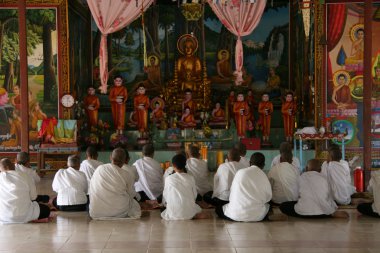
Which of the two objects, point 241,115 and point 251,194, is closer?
point 251,194

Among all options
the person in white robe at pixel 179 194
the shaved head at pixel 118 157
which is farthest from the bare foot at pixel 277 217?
the shaved head at pixel 118 157

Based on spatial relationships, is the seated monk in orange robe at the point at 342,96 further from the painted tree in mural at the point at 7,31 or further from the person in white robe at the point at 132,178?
the painted tree in mural at the point at 7,31

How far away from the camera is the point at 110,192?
868cm

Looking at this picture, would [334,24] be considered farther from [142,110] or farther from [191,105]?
[142,110]

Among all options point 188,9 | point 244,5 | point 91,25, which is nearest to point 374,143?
point 244,5

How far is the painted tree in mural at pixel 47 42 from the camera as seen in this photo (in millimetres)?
15680

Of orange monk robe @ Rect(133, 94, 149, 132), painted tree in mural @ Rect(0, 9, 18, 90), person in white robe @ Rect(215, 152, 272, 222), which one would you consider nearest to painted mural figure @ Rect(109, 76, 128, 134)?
orange monk robe @ Rect(133, 94, 149, 132)

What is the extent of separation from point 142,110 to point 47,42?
348 centimetres

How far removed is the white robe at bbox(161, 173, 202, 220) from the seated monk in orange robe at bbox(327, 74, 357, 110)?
7.96 meters

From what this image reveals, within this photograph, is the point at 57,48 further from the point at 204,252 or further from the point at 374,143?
the point at 204,252

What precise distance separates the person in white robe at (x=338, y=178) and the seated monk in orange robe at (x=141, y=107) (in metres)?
8.80

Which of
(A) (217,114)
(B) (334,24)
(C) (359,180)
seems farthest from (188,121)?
(C) (359,180)

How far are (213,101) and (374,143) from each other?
19.0 ft

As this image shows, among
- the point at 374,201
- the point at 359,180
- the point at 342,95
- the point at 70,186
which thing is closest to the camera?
the point at 374,201
